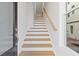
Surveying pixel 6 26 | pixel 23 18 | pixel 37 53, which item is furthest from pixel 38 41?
pixel 6 26

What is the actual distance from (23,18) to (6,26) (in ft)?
1.02

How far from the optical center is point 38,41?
2271 mm

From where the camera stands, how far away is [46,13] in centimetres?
222

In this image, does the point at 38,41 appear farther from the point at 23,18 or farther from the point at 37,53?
the point at 23,18

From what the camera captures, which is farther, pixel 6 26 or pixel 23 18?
pixel 23 18

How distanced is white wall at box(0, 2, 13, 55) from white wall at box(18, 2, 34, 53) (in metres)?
0.13

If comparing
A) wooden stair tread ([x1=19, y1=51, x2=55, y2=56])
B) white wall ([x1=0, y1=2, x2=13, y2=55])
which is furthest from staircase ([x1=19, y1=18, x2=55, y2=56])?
white wall ([x1=0, y1=2, x2=13, y2=55])

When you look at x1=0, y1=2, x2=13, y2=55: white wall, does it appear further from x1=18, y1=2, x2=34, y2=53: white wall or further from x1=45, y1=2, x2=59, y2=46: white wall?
x1=45, y1=2, x2=59, y2=46: white wall

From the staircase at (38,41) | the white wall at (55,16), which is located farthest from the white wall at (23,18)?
the white wall at (55,16)

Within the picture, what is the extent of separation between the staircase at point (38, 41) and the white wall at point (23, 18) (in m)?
0.07

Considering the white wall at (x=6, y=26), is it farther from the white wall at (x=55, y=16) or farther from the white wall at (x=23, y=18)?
the white wall at (x=55, y=16)

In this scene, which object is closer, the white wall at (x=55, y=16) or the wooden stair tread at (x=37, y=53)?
the wooden stair tread at (x=37, y=53)

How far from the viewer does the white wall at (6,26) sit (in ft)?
6.64

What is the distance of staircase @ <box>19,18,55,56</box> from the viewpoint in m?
2.16
